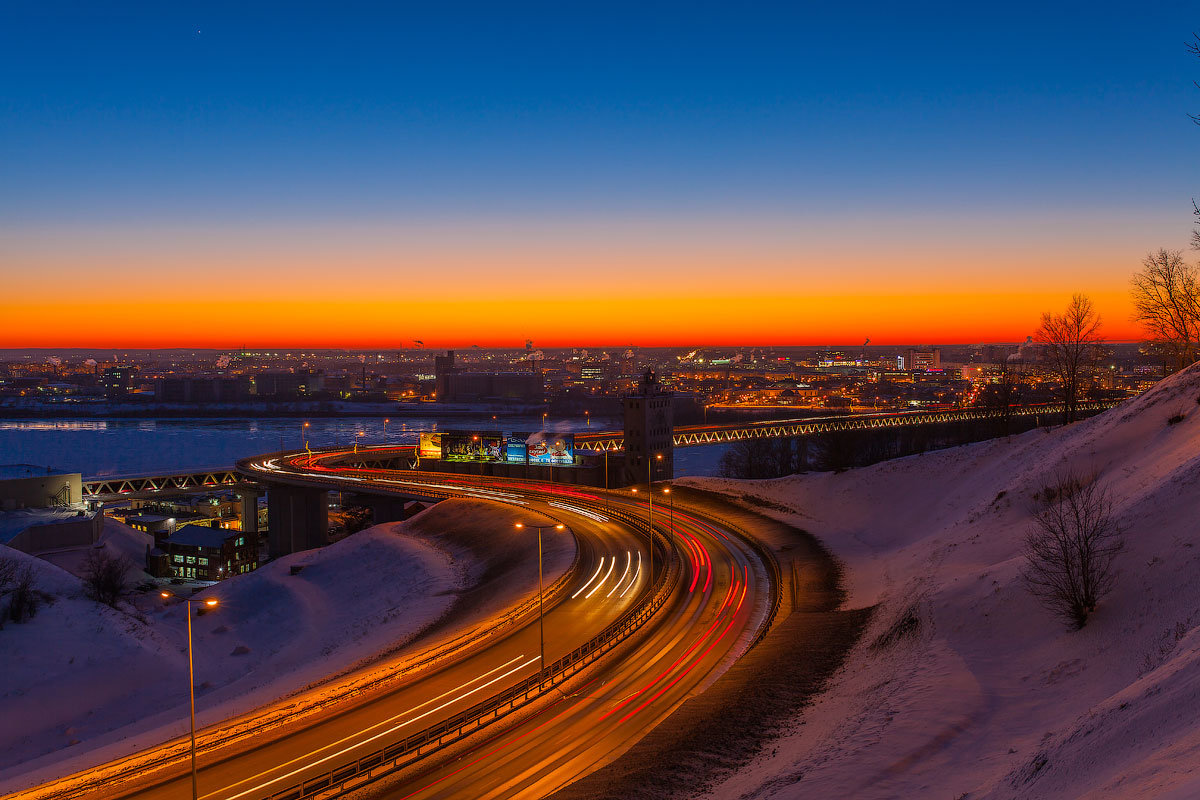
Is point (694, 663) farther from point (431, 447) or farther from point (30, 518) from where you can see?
point (431, 447)

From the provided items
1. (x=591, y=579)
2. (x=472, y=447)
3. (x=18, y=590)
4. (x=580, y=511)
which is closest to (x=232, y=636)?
(x=18, y=590)

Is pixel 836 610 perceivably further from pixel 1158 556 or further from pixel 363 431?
pixel 363 431

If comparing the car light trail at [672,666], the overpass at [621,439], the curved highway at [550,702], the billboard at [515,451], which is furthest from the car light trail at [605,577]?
the overpass at [621,439]

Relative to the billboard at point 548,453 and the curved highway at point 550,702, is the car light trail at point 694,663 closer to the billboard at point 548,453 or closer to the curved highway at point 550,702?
the curved highway at point 550,702

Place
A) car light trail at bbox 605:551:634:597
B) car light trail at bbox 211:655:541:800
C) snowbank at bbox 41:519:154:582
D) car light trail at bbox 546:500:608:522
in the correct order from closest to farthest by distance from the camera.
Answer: car light trail at bbox 211:655:541:800 → car light trail at bbox 605:551:634:597 → car light trail at bbox 546:500:608:522 → snowbank at bbox 41:519:154:582

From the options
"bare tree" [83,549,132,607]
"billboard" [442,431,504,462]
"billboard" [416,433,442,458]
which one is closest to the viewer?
"bare tree" [83,549,132,607]

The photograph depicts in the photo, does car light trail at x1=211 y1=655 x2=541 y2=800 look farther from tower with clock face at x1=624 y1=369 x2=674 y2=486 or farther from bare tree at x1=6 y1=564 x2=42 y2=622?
tower with clock face at x1=624 y1=369 x2=674 y2=486

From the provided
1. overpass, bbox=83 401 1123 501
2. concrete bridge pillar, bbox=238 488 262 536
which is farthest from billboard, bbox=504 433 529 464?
concrete bridge pillar, bbox=238 488 262 536
